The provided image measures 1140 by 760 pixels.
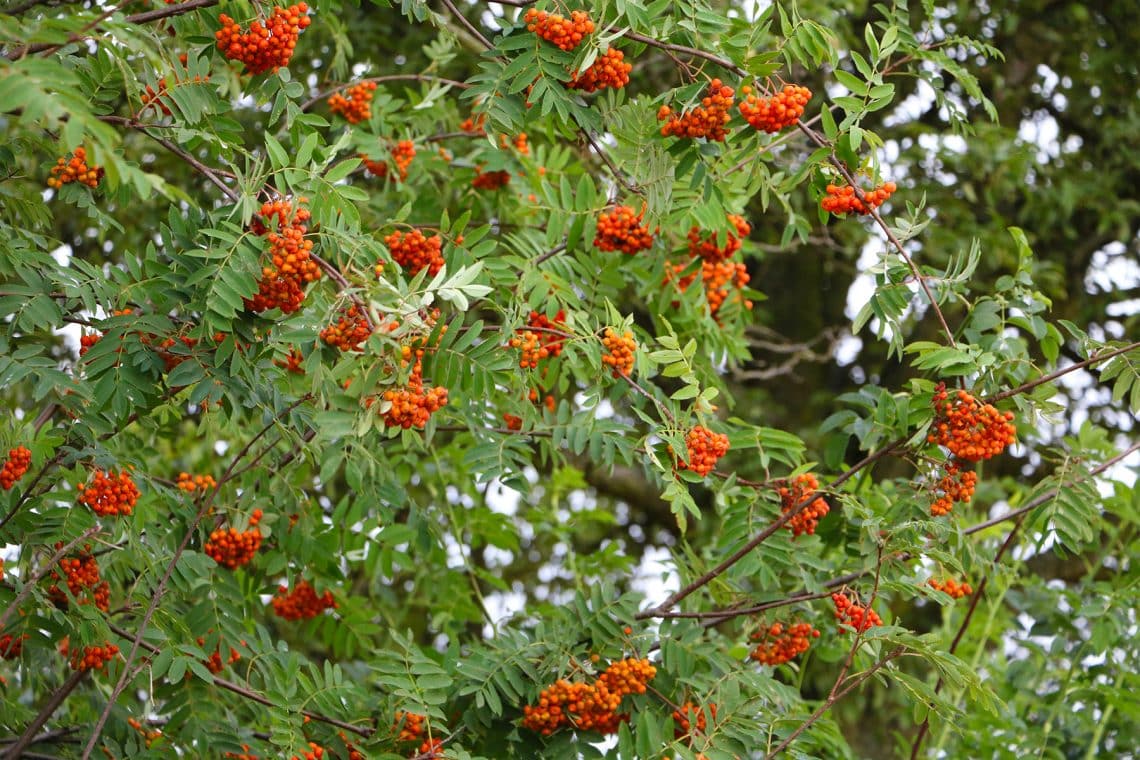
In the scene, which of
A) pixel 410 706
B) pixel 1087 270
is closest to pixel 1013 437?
pixel 410 706

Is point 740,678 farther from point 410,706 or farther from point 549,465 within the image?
point 549,465

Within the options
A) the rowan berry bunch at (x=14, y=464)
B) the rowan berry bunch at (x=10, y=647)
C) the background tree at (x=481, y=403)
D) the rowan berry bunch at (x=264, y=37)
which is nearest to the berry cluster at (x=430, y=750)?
the background tree at (x=481, y=403)

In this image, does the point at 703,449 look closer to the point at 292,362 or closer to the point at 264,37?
the point at 292,362

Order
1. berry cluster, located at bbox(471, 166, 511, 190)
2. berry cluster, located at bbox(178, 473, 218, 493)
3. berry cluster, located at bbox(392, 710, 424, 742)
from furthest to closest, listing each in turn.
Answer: berry cluster, located at bbox(471, 166, 511, 190), berry cluster, located at bbox(178, 473, 218, 493), berry cluster, located at bbox(392, 710, 424, 742)

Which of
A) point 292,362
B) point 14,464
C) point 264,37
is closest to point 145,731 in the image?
point 14,464

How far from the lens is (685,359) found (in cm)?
292

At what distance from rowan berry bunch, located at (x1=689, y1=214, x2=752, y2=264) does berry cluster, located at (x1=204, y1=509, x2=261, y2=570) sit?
133cm

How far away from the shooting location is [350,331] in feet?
7.47

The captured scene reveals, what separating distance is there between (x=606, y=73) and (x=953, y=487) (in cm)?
119

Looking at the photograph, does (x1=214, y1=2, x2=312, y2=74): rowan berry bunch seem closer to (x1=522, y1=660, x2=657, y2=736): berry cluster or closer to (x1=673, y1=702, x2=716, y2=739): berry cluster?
(x1=522, y1=660, x2=657, y2=736): berry cluster

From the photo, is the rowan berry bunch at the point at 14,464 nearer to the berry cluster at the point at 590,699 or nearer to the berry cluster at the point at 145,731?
the berry cluster at the point at 145,731

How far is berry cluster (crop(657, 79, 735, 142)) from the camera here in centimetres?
263

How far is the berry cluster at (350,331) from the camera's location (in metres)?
2.27

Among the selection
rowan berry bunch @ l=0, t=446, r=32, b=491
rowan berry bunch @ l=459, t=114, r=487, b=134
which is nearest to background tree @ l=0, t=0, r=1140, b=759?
rowan berry bunch @ l=0, t=446, r=32, b=491
